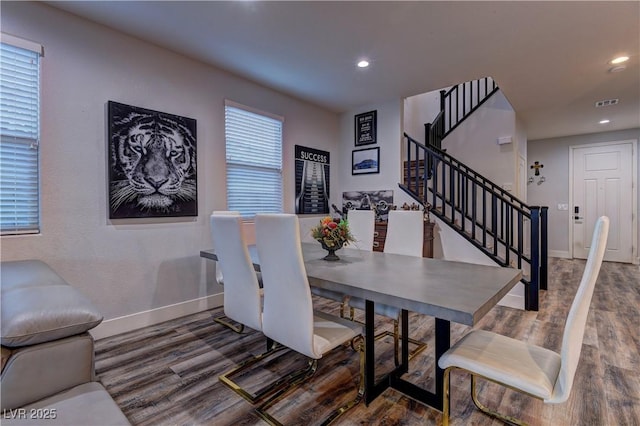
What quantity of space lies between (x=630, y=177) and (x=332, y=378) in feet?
24.5

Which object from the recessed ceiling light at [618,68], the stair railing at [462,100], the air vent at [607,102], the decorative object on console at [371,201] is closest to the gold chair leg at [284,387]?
the decorative object on console at [371,201]

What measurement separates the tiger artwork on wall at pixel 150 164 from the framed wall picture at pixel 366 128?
8.79ft

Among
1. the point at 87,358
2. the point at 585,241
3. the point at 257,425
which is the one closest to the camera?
the point at 87,358

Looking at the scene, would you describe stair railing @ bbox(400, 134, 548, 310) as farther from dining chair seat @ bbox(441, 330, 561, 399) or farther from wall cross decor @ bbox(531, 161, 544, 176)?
wall cross decor @ bbox(531, 161, 544, 176)

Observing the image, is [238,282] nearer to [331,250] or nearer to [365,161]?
[331,250]

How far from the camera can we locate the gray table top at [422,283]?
4.16 feet

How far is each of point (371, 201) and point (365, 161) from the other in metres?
0.67

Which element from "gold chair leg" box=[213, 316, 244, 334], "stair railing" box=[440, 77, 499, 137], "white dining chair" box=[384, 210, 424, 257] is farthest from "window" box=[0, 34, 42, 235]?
"stair railing" box=[440, 77, 499, 137]

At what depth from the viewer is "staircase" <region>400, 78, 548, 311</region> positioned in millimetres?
3635

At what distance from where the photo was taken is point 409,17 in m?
2.54

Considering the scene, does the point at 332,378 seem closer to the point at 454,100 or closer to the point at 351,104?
the point at 351,104

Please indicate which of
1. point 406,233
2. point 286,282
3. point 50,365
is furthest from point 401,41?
point 50,365

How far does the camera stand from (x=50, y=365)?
1.09 m

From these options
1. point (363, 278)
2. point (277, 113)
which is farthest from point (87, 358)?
point (277, 113)
